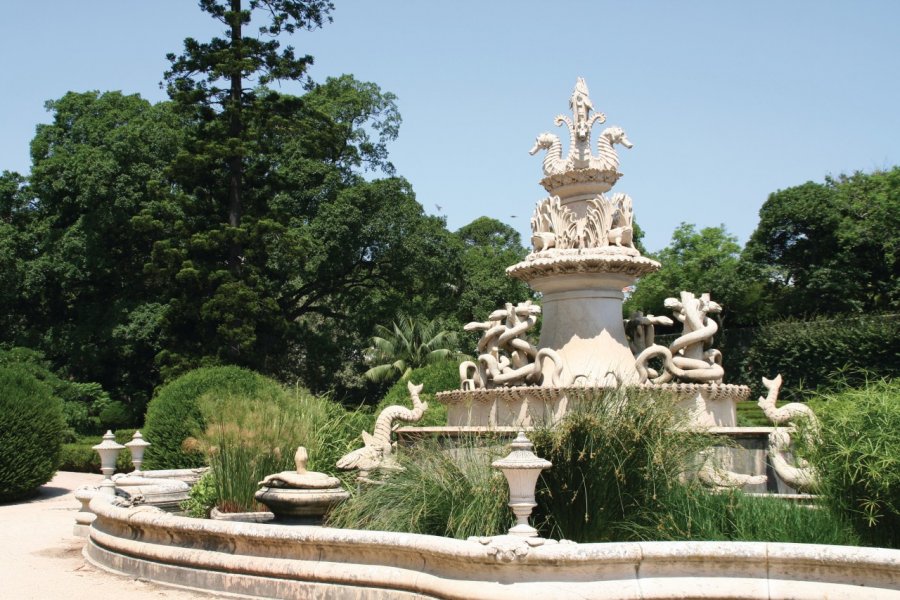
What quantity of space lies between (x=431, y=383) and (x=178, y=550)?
13901mm

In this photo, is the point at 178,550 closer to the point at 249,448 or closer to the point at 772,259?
the point at 249,448

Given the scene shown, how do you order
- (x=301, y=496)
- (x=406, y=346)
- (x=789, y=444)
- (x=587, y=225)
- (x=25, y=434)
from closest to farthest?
1. (x=301, y=496)
2. (x=789, y=444)
3. (x=587, y=225)
4. (x=25, y=434)
5. (x=406, y=346)

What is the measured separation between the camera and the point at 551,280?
11977 millimetres

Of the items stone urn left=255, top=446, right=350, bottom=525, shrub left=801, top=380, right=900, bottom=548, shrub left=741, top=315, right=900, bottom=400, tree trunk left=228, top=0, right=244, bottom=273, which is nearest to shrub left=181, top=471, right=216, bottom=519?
stone urn left=255, top=446, right=350, bottom=525

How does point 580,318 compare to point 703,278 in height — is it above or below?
below

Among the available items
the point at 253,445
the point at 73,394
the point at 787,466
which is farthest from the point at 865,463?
the point at 73,394

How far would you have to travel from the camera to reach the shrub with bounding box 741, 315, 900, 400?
2456 centimetres

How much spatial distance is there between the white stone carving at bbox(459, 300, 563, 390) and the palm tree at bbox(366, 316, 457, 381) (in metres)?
21.9

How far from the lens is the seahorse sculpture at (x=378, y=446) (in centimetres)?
908

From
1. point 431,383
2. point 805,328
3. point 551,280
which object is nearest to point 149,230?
point 431,383

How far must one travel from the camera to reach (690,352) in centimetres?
1111

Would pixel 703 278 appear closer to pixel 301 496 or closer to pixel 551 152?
pixel 551 152

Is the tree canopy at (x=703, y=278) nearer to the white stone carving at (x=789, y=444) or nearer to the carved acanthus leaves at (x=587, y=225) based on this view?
the carved acanthus leaves at (x=587, y=225)

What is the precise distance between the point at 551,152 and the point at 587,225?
54.4 inches
